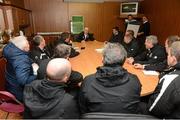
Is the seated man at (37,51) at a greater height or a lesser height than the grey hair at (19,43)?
lesser

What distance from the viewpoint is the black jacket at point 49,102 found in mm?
1279

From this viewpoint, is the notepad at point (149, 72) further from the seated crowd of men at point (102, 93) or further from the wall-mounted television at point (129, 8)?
the wall-mounted television at point (129, 8)

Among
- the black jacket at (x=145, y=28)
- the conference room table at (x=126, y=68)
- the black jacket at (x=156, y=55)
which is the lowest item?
the conference room table at (x=126, y=68)

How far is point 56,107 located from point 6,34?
292 cm

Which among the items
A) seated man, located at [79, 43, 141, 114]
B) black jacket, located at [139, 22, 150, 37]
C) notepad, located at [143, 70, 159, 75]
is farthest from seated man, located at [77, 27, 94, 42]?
seated man, located at [79, 43, 141, 114]

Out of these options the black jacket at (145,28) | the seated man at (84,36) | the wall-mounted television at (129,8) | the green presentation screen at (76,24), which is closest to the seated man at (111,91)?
the seated man at (84,36)

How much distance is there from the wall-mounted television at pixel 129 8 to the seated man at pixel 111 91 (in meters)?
6.21

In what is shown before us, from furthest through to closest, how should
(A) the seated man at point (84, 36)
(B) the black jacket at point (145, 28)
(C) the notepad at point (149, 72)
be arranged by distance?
1. (B) the black jacket at point (145, 28)
2. (A) the seated man at point (84, 36)
3. (C) the notepad at point (149, 72)

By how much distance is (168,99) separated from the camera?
1.41 meters

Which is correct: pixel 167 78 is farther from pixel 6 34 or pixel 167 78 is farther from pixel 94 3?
pixel 94 3

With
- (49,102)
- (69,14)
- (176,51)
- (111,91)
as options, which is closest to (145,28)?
(69,14)

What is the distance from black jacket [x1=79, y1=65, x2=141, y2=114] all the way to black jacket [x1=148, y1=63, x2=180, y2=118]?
18 centimetres

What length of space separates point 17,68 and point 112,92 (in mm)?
1195

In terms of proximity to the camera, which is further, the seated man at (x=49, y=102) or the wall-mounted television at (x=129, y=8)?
the wall-mounted television at (x=129, y=8)
